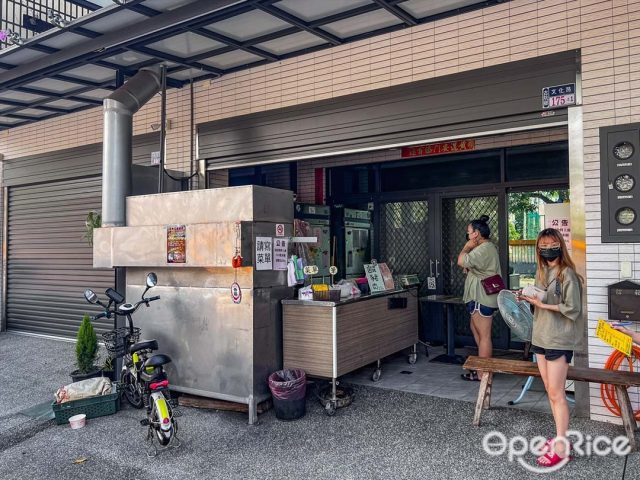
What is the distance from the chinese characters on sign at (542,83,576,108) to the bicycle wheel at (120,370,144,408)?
187 inches

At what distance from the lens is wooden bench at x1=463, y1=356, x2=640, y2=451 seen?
150 inches

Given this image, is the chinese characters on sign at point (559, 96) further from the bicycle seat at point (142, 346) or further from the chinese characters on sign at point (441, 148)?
the bicycle seat at point (142, 346)

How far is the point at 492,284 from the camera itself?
215 inches

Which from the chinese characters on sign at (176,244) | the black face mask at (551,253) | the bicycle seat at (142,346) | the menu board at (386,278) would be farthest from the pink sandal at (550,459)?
the chinese characters on sign at (176,244)

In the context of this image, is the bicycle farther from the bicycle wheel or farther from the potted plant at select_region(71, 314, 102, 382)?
the potted plant at select_region(71, 314, 102, 382)

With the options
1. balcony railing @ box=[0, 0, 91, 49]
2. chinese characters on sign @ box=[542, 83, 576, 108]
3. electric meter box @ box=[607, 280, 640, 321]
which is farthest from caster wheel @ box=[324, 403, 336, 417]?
balcony railing @ box=[0, 0, 91, 49]

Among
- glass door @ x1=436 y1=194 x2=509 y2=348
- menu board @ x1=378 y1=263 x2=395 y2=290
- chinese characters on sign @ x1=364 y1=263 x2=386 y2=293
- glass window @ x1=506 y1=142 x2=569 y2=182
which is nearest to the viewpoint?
chinese characters on sign @ x1=364 y1=263 x2=386 y2=293

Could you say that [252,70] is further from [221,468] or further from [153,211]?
[221,468]

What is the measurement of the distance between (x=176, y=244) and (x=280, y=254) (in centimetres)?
106

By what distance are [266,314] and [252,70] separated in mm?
3238

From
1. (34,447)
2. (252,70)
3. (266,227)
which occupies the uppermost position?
(252,70)

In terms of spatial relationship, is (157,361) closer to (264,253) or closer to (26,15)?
(264,253)

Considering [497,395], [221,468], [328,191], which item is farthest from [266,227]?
[328,191]

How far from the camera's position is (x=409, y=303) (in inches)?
251
